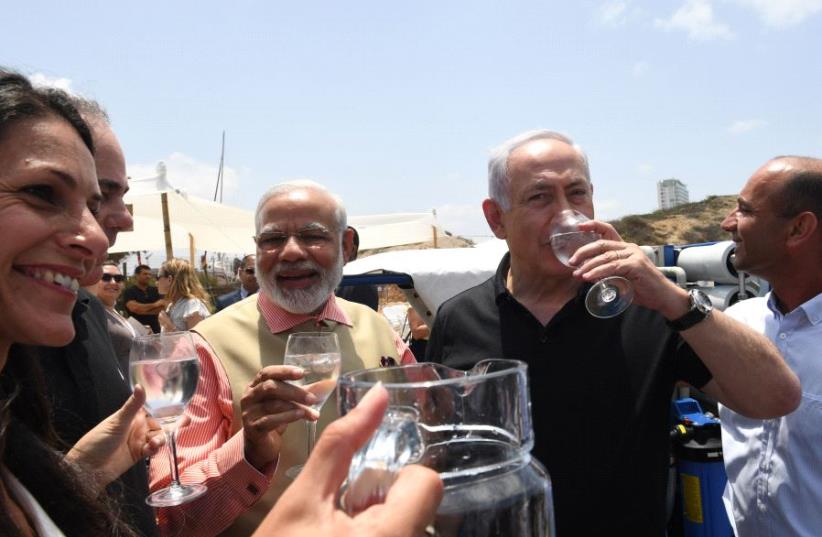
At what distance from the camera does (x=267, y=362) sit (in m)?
2.23

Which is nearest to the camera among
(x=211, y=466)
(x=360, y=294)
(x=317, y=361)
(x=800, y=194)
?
(x=317, y=361)

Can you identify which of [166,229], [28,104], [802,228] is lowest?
[802,228]

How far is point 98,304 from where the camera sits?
2.44 m

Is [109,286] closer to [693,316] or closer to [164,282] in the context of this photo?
[164,282]

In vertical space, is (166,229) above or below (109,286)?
above

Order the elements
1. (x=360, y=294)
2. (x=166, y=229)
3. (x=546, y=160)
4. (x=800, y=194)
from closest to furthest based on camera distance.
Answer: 1. (x=546, y=160)
2. (x=800, y=194)
3. (x=360, y=294)
4. (x=166, y=229)

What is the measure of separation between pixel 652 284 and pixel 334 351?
0.99 metres

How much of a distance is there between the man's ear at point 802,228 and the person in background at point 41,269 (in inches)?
118

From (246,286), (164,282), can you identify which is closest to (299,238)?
(246,286)

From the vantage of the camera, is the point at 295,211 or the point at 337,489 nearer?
the point at 337,489

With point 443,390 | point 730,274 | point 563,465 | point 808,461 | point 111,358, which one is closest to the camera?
point 443,390

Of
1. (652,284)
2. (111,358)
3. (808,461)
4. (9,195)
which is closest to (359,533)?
(9,195)

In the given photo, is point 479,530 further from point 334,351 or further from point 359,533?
point 334,351

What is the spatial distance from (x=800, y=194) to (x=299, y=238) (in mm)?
2490
